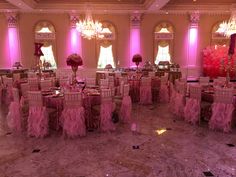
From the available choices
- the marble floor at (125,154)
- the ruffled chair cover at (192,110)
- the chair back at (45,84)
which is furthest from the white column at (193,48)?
the chair back at (45,84)

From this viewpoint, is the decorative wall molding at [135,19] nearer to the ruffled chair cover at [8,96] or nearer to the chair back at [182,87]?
the chair back at [182,87]

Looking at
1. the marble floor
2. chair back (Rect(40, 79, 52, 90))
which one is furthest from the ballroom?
chair back (Rect(40, 79, 52, 90))

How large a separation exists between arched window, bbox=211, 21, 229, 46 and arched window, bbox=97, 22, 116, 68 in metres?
5.01

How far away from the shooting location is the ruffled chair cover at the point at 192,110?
5.49 m

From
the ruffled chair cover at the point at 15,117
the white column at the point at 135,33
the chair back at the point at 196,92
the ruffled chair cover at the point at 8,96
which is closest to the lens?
the ruffled chair cover at the point at 15,117

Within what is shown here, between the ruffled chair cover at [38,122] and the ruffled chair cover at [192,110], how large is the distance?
3.18 meters

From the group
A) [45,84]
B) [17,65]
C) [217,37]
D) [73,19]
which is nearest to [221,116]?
[45,84]

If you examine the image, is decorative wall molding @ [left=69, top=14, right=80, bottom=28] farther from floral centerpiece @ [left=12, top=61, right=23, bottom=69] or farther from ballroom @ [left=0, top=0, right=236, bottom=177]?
floral centerpiece @ [left=12, top=61, right=23, bottom=69]

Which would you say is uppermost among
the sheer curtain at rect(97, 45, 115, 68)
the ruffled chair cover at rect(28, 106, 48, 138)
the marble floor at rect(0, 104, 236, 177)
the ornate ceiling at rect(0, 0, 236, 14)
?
the ornate ceiling at rect(0, 0, 236, 14)

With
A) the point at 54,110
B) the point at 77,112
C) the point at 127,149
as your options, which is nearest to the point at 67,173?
the point at 127,149

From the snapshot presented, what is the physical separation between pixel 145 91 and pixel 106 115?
115 inches

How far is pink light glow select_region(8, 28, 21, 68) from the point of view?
11.5 metres

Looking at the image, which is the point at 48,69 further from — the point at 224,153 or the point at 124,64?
Result: the point at 224,153

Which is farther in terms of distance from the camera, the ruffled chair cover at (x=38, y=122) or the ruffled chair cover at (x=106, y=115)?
the ruffled chair cover at (x=106, y=115)
